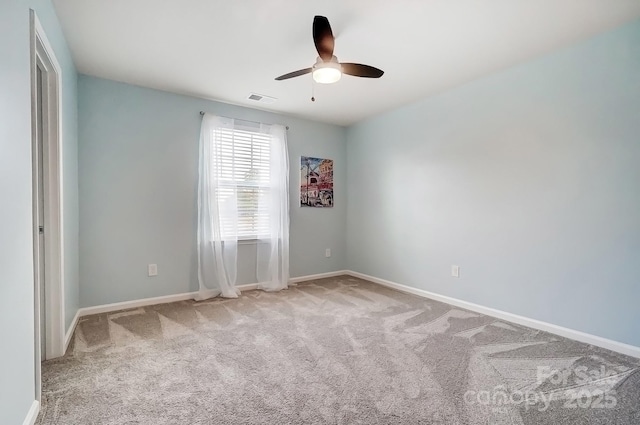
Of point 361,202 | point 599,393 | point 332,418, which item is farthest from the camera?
point 361,202

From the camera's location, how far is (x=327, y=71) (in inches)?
86.3

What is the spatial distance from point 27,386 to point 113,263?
1872mm

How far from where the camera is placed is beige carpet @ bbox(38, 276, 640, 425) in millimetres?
1593

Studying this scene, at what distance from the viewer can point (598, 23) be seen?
2.22 metres

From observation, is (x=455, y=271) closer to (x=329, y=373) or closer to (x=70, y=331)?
(x=329, y=373)

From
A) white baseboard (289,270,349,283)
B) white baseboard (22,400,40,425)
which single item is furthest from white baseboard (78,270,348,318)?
white baseboard (22,400,40,425)

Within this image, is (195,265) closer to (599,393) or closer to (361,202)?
(361,202)

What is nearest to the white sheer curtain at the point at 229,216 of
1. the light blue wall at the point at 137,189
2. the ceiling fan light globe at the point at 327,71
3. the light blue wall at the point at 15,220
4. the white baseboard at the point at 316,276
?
the light blue wall at the point at 137,189

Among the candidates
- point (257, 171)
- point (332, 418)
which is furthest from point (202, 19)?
point (332, 418)

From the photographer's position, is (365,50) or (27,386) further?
(365,50)

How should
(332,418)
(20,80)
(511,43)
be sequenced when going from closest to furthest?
(20,80)
(332,418)
(511,43)

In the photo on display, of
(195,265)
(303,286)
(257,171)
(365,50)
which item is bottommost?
(303,286)

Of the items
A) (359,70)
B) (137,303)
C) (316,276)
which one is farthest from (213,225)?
(359,70)

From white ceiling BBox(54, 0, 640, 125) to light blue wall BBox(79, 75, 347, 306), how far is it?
0.27 meters
